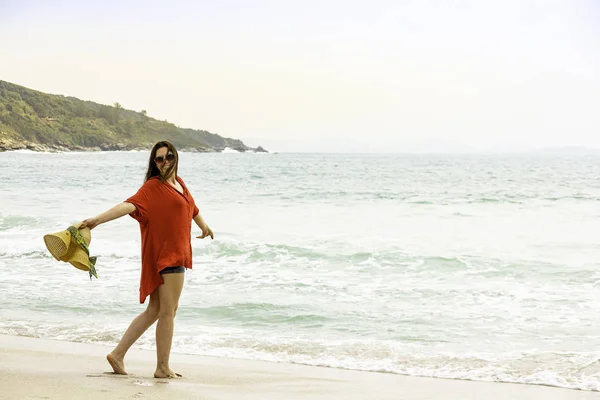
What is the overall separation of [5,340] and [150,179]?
2671 mm

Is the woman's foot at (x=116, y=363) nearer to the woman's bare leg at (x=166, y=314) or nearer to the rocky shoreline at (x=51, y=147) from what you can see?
the woman's bare leg at (x=166, y=314)

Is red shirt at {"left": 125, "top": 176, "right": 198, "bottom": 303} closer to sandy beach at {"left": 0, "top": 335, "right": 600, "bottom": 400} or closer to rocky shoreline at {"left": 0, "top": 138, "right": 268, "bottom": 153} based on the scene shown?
sandy beach at {"left": 0, "top": 335, "right": 600, "bottom": 400}

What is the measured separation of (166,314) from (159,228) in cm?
56

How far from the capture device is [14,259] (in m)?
11.5

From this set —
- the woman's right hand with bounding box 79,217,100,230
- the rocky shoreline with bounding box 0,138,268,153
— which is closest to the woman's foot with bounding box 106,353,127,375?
the woman's right hand with bounding box 79,217,100,230

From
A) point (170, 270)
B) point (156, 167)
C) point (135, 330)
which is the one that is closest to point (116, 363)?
point (135, 330)

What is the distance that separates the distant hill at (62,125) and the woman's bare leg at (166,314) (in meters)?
135

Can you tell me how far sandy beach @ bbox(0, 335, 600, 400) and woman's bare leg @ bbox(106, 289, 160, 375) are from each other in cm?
8

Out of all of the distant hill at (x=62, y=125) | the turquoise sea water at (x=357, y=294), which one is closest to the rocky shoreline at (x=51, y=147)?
the distant hill at (x=62, y=125)

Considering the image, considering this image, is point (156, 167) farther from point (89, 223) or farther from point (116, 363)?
point (116, 363)

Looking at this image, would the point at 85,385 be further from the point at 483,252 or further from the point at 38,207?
the point at 38,207

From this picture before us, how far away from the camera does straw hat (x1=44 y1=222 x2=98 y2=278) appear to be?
406 centimetres

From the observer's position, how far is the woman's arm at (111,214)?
13.2ft

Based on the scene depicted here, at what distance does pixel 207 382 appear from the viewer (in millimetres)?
4539
